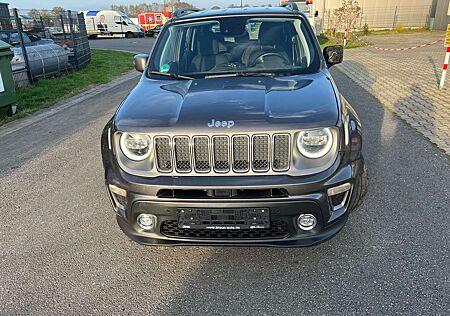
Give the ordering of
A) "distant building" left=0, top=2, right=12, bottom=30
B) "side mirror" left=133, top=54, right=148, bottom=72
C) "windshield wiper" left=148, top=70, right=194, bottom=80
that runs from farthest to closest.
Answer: "distant building" left=0, top=2, right=12, bottom=30, "side mirror" left=133, top=54, right=148, bottom=72, "windshield wiper" left=148, top=70, right=194, bottom=80

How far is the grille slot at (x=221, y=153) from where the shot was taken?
Result: 246 centimetres

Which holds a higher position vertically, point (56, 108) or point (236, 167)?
point (236, 167)

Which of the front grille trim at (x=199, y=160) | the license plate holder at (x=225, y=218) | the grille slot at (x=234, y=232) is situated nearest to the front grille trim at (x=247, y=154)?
the front grille trim at (x=199, y=160)

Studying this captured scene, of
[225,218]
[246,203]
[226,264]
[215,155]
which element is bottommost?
[226,264]

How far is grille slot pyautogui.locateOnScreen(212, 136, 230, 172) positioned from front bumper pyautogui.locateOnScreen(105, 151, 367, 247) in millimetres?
87

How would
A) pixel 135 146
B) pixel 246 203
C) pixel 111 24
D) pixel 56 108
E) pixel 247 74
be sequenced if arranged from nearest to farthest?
pixel 246 203 < pixel 135 146 < pixel 247 74 < pixel 56 108 < pixel 111 24

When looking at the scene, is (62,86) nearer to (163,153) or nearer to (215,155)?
(163,153)

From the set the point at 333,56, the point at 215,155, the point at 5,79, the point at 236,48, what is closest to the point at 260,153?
the point at 215,155

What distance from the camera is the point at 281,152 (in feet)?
8.09

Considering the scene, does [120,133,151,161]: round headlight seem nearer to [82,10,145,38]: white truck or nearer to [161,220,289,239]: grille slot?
[161,220,289,239]: grille slot

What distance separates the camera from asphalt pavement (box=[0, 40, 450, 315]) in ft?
8.13

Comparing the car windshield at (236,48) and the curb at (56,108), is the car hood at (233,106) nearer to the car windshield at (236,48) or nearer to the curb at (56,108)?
the car windshield at (236,48)

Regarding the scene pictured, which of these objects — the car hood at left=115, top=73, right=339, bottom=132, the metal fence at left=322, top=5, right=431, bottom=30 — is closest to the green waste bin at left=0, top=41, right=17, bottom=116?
the car hood at left=115, top=73, right=339, bottom=132

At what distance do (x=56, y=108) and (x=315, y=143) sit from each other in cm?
736
